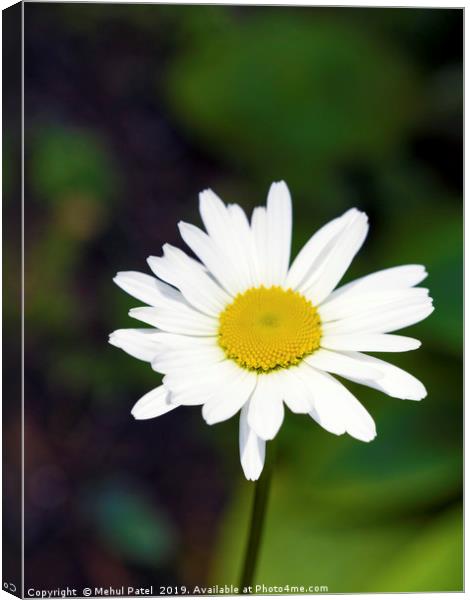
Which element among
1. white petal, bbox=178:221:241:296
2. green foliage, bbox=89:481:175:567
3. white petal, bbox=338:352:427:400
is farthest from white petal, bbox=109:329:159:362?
green foliage, bbox=89:481:175:567

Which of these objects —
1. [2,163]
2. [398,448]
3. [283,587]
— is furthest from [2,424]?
[398,448]

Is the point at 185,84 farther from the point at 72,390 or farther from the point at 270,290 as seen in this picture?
the point at 270,290

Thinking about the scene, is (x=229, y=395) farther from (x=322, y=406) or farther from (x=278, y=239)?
(x=278, y=239)

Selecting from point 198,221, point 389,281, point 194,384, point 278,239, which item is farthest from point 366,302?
point 198,221

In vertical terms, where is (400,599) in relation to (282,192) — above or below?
below

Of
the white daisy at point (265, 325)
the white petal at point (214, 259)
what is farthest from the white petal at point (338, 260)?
the white petal at point (214, 259)

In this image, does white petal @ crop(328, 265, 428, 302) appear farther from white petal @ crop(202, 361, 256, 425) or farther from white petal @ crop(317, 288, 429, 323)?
white petal @ crop(202, 361, 256, 425)
